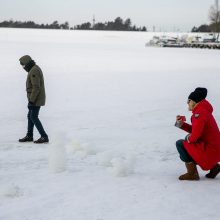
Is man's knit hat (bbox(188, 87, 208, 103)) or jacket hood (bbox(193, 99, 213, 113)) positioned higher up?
man's knit hat (bbox(188, 87, 208, 103))

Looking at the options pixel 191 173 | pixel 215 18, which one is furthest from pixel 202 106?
pixel 215 18

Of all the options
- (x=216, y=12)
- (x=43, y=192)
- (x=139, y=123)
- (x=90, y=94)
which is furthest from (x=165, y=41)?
(x=43, y=192)

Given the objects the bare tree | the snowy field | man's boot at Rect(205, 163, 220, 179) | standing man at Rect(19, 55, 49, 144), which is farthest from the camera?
the bare tree

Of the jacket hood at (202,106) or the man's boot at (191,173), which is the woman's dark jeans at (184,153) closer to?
the man's boot at (191,173)

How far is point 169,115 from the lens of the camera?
10.1 metres

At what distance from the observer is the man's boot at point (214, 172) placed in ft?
16.9

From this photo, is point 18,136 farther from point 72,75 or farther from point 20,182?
point 72,75

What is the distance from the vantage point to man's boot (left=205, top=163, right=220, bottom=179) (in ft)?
16.9

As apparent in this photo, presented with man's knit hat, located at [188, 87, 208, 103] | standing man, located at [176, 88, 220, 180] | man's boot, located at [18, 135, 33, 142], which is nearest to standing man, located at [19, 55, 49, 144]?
man's boot, located at [18, 135, 33, 142]

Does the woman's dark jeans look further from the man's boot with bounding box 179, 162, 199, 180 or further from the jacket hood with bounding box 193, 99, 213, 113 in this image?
the jacket hood with bounding box 193, 99, 213, 113

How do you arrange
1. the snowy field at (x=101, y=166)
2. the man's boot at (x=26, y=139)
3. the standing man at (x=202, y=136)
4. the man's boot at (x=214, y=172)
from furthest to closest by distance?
the man's boot at (x=26, y=139) < the man's boot at (x=214, y=172) < the standing man at (x=202, y=136) < the snowy field at (x=101, y=166)

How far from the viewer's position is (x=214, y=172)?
5191mm

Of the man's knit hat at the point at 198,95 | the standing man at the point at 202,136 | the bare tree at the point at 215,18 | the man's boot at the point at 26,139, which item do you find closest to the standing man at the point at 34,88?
the man's boot at the point at 26,139

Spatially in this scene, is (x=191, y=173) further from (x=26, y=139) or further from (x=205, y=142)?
(x=26, y=139)
